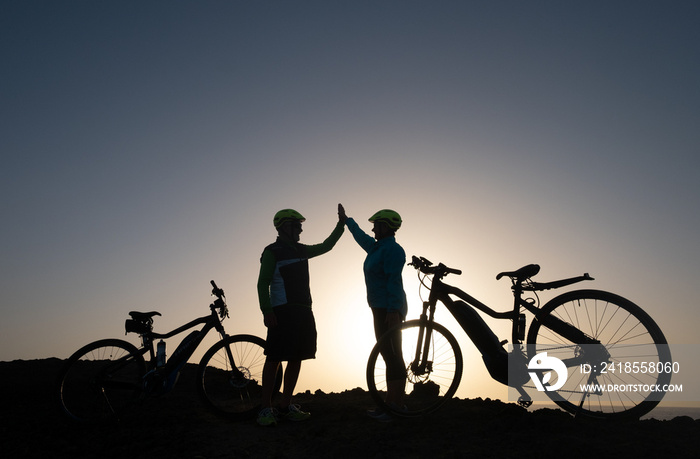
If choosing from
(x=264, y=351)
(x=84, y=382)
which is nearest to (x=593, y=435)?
(x=264, y=351)

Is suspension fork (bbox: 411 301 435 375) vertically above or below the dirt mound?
above

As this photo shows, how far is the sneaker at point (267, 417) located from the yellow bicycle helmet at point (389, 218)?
275 cm

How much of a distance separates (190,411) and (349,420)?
2.27 metres

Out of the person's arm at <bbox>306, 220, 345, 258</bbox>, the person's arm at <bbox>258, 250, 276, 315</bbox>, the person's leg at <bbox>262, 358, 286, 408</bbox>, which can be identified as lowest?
the person's leg at <bbox>262, 358, 286, 408</bbox>

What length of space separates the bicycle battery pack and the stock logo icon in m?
0.29

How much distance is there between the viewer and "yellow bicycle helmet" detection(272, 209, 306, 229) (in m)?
6.08

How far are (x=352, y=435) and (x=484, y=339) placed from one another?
72.3 inches

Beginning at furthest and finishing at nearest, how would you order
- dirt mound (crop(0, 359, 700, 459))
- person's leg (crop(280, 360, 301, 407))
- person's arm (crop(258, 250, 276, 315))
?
1. person's leg (crop(280, 360, 301, 407))
2. person's arm (crop(258, 250, 276, 315))
3. dirt mound (crop(0, 359, 700, 459))

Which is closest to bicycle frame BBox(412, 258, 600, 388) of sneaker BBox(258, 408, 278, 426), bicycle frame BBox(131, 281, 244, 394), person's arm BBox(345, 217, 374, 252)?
person's arm BBox(345, 217, 374, 252)

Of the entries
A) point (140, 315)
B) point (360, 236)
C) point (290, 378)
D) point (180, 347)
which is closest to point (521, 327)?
point (360, 236)

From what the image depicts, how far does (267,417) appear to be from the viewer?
5.47 metres

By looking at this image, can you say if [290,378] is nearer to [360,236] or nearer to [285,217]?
[285,217]

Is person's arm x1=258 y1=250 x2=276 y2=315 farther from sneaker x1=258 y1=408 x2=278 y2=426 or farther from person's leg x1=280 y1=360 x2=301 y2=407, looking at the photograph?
sneaker x1=258 y1=408 x2=278 y2=426

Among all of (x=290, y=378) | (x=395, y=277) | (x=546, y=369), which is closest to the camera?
(x=546, y=369)
